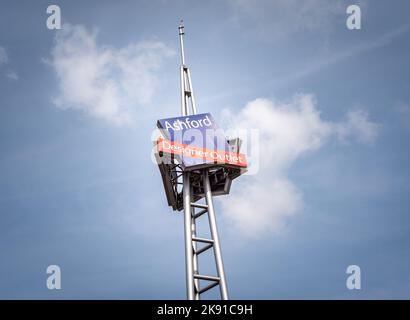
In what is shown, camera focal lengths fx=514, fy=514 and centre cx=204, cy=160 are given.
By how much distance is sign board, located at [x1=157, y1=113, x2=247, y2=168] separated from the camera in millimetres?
49250

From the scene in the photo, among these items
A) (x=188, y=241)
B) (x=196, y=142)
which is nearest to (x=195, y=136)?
(x=196, y=142)

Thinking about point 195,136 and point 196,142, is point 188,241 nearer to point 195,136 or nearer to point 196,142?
point 196,142

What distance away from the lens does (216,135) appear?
51844mm

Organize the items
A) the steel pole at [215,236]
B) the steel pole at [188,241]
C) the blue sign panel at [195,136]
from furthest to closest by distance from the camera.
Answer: the blue sign panel at [195,136] → the steel pole at [215,236] → the steel pole at [188,241]

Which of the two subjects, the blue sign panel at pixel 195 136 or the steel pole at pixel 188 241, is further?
the blue sign panel at pixel 195 136

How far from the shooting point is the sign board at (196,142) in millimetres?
49250

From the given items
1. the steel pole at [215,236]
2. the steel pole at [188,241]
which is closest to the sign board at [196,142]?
the steel pole at [215,236]

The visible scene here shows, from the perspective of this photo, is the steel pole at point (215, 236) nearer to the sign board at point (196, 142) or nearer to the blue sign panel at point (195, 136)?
the sign board at point (196, 142)

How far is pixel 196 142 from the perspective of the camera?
5053cm

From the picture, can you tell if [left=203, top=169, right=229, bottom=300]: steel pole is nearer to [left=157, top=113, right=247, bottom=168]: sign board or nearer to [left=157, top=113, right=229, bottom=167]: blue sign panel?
[left=157, top=113, right=247, bottom=168]: sign board

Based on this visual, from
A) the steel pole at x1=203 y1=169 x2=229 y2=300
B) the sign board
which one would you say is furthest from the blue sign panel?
the steel pole at x1=203 y1=169 x2=229 y2=300
